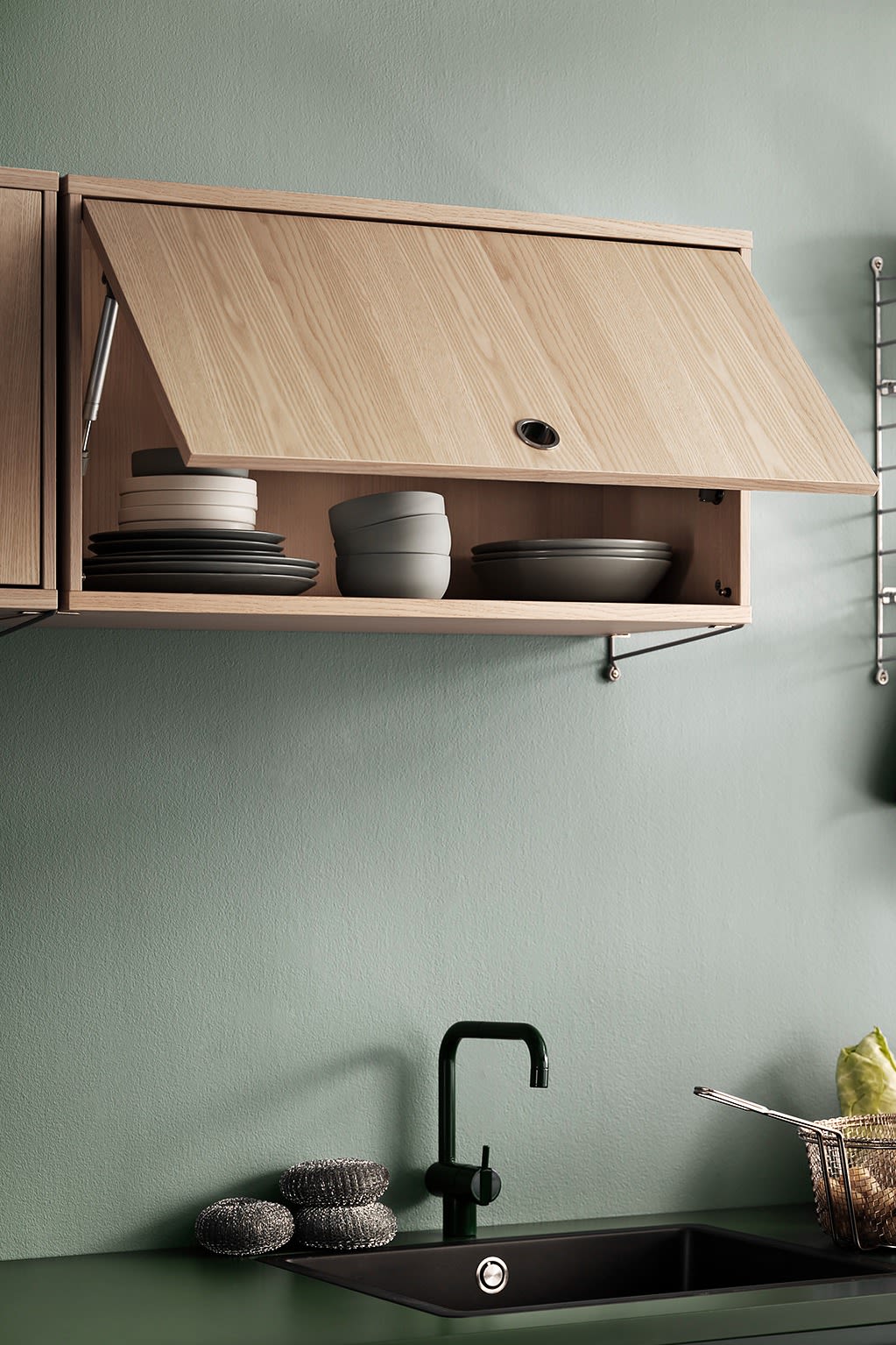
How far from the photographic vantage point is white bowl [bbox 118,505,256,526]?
1.91 m

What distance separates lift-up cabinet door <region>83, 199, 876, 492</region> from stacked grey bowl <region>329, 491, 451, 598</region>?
220mm

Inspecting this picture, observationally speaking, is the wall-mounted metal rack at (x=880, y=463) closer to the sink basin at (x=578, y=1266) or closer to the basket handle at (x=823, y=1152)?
the basket handle at (x=823, y=1152)

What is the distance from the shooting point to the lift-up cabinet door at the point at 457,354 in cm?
175

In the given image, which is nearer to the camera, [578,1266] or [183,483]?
[183,483]

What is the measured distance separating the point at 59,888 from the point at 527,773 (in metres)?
0.72

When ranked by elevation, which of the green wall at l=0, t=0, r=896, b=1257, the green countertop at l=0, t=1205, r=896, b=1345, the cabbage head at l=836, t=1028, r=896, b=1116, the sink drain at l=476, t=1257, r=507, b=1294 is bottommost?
the sink drain at l=476, t=1257, r=507, b=1294

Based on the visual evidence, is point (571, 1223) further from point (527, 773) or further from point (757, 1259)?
point (527, 773)

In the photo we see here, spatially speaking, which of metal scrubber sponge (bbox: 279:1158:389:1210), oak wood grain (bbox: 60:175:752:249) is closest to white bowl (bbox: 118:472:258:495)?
oak wood grain (bbox: 60:175:752:249)

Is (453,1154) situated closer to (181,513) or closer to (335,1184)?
(335,1184)

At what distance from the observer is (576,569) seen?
2.07 m

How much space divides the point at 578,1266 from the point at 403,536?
42.2 inches

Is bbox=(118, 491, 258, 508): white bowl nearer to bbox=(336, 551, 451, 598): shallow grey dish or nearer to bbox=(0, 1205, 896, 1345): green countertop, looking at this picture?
bbox=(336, 551, 451, 598): shallow grey dish

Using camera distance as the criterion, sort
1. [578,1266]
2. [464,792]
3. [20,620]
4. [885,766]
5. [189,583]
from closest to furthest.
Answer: [189,583] → [20,620] → [578,1266] → [464,792] → [885,766]

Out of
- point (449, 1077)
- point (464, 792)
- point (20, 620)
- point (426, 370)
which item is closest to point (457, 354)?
point (426, 370)
